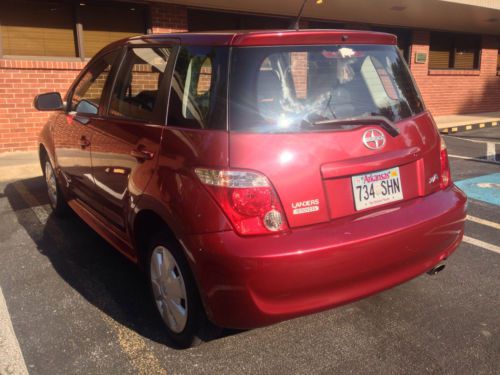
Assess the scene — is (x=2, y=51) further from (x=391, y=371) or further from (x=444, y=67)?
(x=444, y=67)

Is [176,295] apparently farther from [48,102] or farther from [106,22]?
[106,22]

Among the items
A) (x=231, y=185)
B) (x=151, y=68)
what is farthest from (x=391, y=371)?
(x=151, y=68)

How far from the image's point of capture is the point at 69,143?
3.96 meters

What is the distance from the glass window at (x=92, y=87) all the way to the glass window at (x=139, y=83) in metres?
0.29

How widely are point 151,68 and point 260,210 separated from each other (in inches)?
52.1

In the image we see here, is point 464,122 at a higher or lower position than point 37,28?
lower

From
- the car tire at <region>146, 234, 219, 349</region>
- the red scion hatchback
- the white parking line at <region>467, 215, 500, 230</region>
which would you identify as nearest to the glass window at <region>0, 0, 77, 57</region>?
the red scion hatchback

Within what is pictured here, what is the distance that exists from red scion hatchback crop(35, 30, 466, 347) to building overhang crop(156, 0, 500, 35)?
7.04 m

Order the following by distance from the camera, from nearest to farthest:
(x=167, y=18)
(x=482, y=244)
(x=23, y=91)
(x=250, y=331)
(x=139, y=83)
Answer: (x=250, y=331)
(x=139, y=83)
(x=482, y=244)
(x=23, y=91)
(x=167, y=18)

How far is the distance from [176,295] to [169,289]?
75 mm

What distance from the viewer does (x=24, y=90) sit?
790 centimetres

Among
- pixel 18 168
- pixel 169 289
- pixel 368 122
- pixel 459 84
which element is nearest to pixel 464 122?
pixel 459 84

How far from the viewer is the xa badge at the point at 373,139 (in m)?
2.42

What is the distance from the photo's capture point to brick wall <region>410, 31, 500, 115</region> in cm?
1395
